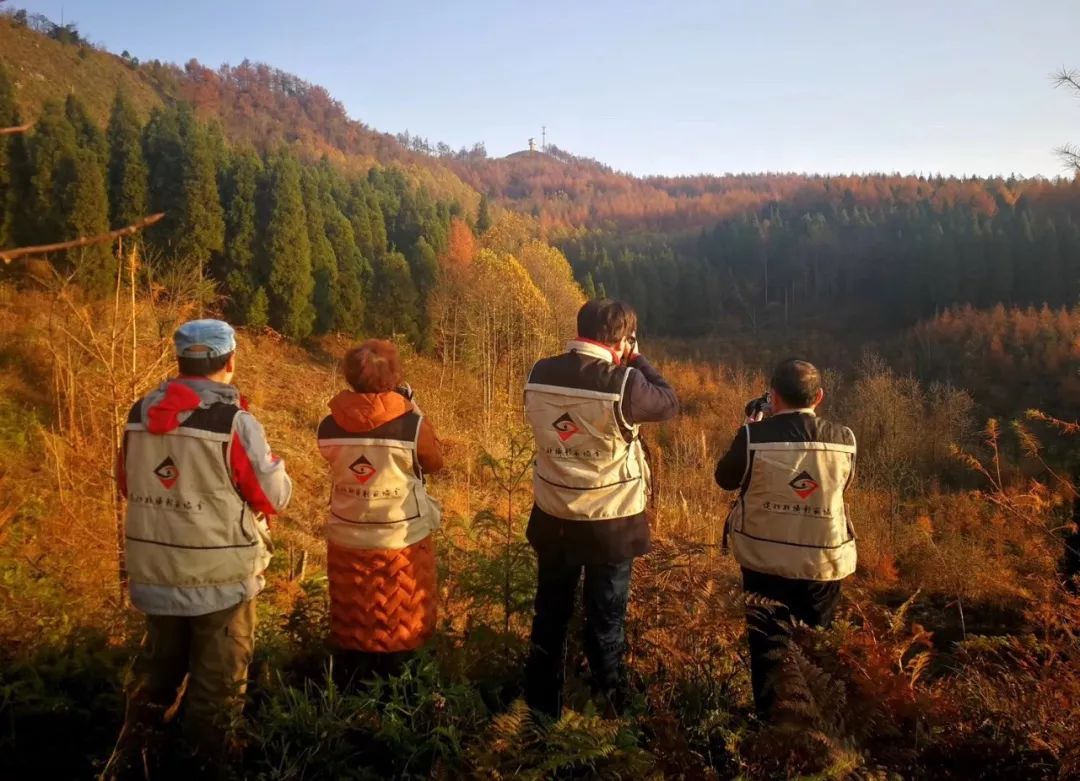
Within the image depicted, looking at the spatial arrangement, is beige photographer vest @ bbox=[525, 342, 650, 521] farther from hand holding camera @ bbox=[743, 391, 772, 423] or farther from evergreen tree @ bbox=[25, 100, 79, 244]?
evergreen tree @ bbox=[25, 100, 79, 244]

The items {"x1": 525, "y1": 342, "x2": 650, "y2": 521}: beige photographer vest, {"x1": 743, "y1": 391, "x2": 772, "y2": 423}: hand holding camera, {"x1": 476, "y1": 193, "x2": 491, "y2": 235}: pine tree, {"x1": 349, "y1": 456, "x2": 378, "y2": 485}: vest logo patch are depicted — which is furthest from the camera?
{"x1": 476, "y1": 193, "x2": 491, "y2": 235}: pine tree

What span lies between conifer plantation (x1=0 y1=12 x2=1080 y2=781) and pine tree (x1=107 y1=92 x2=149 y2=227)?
13cm

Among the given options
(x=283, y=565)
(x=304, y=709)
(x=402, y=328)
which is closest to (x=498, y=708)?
(x=304, y=709)

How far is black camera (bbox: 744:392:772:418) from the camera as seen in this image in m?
3.60

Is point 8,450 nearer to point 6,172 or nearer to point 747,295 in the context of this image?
point 6,172

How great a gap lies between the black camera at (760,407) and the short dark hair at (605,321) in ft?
2.90

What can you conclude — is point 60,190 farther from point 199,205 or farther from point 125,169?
point 199,205

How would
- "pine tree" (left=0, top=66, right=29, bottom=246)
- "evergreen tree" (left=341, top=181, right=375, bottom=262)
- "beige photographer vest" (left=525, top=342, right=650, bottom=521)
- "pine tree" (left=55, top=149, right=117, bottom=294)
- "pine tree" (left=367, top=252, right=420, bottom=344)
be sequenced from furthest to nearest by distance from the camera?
"evergreen tree" (left=341, top=181, right=375, bottom=262) < "pine tree" (left=367, top=252, right=420, bottom=344) < "pine tree" (left=0, top=66, right=29, bottom=246) < "pine tree" (left=55, top=149, right=117, bottom=294) < "beige photographer vest" (left=525, top=342, right=650, bottom=521)

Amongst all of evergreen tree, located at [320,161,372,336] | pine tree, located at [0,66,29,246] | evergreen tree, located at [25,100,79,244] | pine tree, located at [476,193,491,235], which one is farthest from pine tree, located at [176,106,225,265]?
pine tree, located at [476,193,491,235]

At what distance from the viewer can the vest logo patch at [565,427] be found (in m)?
3.12

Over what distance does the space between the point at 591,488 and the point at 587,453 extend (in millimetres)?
162

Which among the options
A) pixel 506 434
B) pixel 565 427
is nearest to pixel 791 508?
pixel 565 427

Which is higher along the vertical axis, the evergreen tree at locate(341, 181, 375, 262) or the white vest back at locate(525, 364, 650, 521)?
the evergreen tree at locate(341, 181, 375, 262)

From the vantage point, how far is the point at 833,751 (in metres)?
1.94
